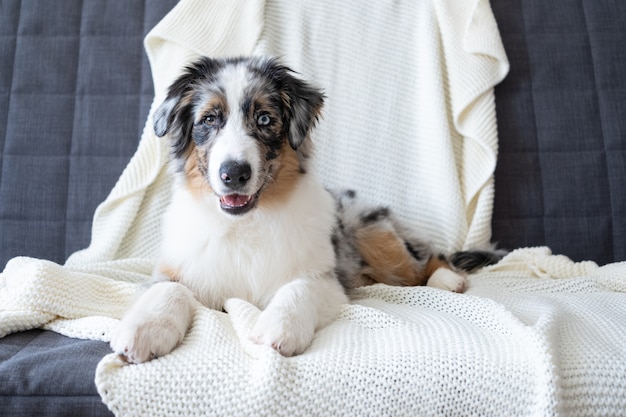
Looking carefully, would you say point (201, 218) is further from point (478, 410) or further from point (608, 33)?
point (608, 33)

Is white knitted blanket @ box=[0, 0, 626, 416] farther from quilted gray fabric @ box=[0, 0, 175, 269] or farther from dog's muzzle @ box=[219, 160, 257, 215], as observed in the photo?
dog's muzzle @ box=[219, 160, 257, 215]

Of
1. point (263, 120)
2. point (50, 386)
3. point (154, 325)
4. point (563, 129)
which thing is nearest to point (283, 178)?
point (263, 120)

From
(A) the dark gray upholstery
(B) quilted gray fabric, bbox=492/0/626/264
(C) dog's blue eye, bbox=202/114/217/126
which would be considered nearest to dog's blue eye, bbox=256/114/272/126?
(C) dog's blue eye, bbox=202/114/217/126

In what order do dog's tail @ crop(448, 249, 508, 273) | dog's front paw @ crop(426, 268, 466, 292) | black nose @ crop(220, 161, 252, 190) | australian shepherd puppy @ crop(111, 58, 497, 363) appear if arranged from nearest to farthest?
black nose @ crop(220, 161, 252, 190) → australian shepherd puppy @ crop(111, 58, 497, 363) → dog's front paw @ crop(426, 268, 466, 292) → dog's tail @ crop(448, 249, 508, 273)

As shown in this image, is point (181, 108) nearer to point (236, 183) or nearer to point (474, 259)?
point (236, 183)

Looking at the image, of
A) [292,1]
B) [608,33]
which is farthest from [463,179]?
[292,1]

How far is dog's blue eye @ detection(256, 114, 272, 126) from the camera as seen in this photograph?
6.00 feet

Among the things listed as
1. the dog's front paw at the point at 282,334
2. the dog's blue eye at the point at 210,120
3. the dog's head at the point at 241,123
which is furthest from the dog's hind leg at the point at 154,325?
the dog's blue eye at the point at 210,120

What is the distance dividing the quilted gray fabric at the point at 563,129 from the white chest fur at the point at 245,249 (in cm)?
111

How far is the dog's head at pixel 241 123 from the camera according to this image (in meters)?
1.73

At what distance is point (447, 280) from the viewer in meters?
2.19

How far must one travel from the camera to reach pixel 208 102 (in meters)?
1.83

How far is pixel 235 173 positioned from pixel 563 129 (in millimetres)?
1716

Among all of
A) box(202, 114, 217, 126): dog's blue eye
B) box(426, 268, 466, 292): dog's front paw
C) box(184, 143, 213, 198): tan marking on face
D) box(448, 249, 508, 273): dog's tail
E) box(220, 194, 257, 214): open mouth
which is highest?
box(202, 114, 217, 126): dog's blue eye
